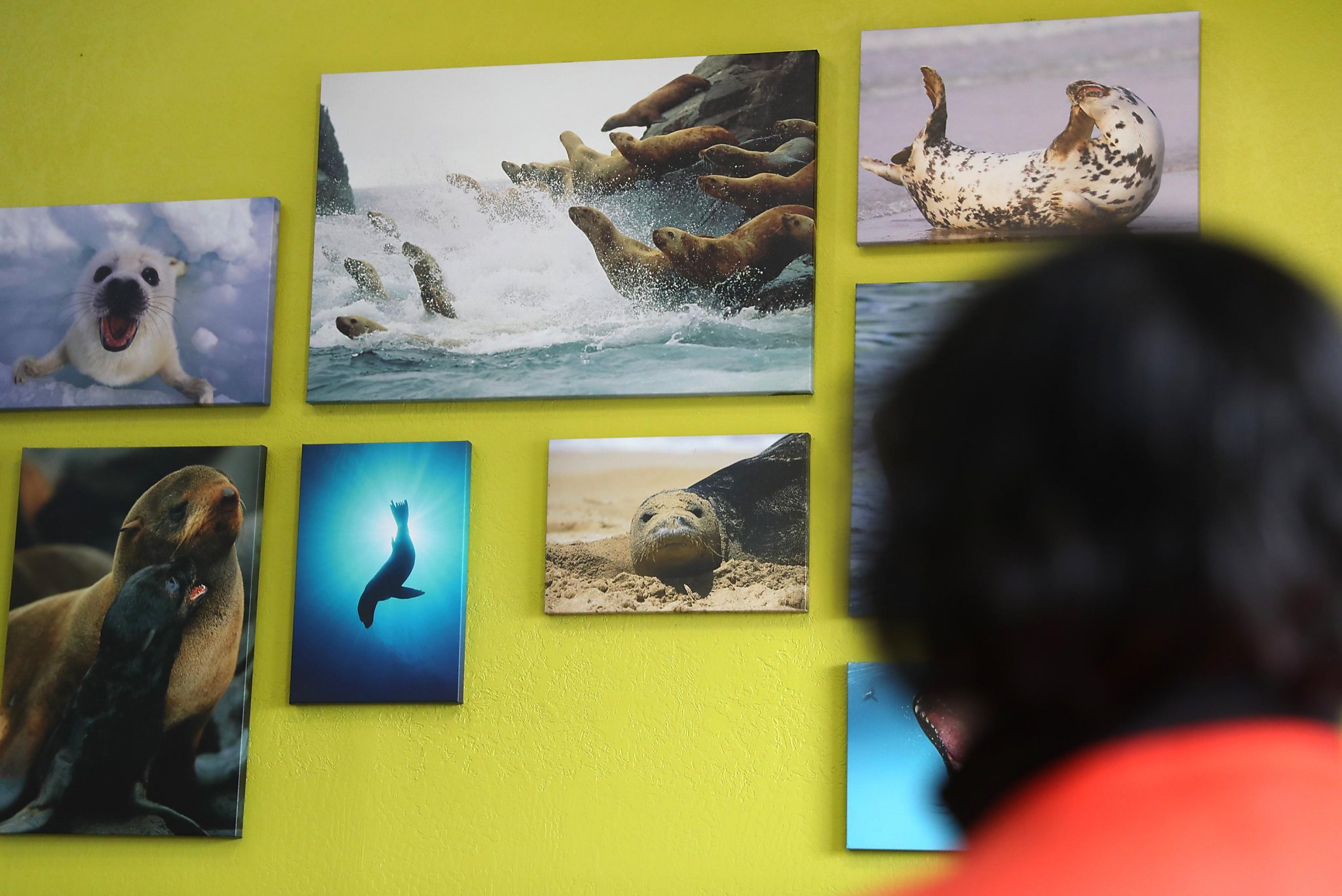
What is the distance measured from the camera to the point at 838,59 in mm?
2656

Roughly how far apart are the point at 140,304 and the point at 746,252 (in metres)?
1.23

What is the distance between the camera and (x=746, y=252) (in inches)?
102

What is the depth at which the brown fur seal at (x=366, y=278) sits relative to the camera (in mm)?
2691

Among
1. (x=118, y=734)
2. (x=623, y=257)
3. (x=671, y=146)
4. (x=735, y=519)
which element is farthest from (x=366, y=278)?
(x=118, y=734)

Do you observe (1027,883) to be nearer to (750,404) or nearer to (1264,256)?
(1264,256)

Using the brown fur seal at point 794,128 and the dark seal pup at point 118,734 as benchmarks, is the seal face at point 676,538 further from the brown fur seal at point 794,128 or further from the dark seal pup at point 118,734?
the dark seal pup at point 118,734

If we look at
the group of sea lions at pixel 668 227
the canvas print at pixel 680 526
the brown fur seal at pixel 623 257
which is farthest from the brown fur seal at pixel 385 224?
the canvas print at pixel 680 526

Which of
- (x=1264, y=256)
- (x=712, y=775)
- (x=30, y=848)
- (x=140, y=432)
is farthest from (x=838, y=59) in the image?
(x=1264, y=256)

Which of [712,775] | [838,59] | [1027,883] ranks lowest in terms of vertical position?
[712,775]

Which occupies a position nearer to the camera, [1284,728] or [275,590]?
[1284,728]

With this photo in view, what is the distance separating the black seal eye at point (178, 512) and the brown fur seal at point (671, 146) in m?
1.10

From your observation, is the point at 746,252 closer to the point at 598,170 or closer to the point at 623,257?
the point at 623,257

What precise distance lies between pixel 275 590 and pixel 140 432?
1.44 ft

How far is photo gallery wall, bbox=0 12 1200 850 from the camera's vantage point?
2510 millimetres
